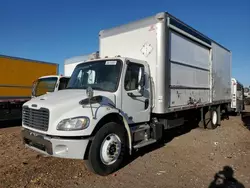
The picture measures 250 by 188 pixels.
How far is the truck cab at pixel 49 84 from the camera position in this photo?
32.0 feet

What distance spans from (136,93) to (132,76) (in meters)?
0.44

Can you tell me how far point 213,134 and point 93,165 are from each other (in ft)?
21.7

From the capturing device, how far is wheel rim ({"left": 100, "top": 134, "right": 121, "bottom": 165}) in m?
4.75

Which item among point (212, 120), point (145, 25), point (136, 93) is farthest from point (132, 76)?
point (212, 120)

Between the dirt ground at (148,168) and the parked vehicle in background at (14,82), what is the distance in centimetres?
376

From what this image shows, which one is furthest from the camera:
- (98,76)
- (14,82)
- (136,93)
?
(14,82)

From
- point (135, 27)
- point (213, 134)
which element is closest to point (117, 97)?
point (135, 27)

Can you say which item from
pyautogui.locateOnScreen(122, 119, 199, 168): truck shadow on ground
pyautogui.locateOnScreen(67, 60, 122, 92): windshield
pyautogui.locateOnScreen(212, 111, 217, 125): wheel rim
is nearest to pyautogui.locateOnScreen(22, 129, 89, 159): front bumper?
pyautogui.locateOnScreen(67, 60, 122, 92): windshield

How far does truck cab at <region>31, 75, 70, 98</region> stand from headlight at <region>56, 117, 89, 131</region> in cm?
563

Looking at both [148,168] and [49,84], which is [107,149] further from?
[49,84]

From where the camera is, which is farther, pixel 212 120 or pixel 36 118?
pixel 212 120

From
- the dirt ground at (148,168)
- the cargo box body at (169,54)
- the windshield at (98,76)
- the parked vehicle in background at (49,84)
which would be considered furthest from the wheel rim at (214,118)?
the windshield at (98,76)

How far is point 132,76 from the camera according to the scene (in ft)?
18.5

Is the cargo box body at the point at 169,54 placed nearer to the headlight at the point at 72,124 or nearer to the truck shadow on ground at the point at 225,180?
the truck shadow on ground at the point at 225,180
